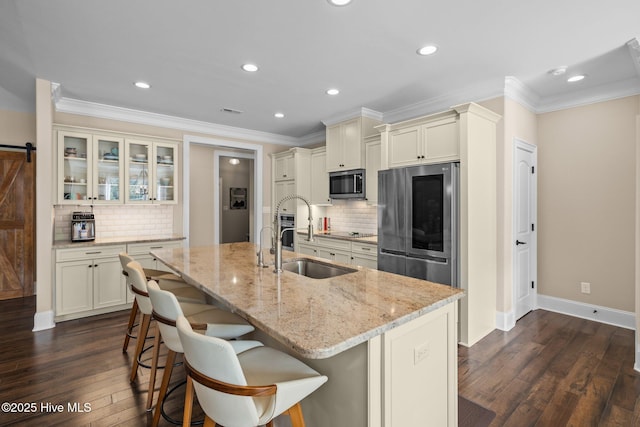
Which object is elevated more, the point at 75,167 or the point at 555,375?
the point at 75,167

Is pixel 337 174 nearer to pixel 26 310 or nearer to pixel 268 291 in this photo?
pixel 268 291

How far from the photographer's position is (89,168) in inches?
160

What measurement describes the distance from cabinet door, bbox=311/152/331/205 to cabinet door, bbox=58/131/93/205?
309 centimetres

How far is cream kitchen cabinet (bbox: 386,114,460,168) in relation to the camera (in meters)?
3.23

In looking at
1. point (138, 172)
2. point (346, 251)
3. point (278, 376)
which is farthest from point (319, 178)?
point (278, 376)

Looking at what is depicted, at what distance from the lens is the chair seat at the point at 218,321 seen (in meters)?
1.86

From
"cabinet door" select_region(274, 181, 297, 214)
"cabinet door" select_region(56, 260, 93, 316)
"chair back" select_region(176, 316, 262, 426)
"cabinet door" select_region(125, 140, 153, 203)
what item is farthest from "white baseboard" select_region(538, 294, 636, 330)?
"cabinet door" select_region(56, 260, 93, 316)

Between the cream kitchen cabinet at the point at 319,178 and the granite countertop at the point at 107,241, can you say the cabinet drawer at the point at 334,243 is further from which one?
the granite countertop at the point at 107,241

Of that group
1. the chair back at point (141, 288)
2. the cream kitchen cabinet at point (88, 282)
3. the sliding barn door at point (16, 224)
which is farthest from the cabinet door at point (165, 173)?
the chair back at point (141, 288)

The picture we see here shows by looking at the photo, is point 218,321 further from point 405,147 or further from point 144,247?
point 144,247

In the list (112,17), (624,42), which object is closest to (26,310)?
(112,17)

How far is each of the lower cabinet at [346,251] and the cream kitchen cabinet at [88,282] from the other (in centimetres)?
257

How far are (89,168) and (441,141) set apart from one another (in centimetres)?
420

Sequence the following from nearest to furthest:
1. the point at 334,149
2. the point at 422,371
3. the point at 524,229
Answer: the point at 422,371
the point at 524,229
the point at 334,149
